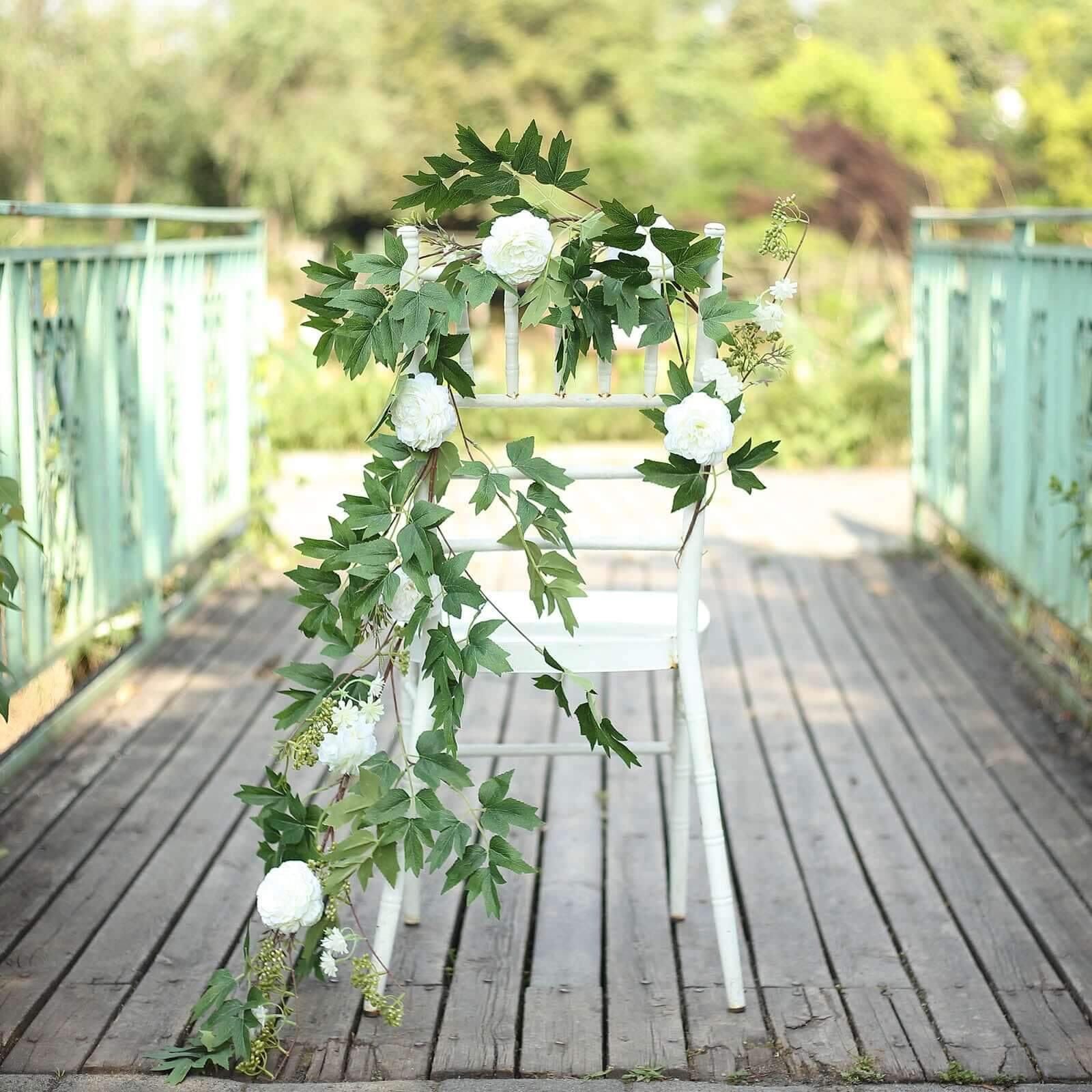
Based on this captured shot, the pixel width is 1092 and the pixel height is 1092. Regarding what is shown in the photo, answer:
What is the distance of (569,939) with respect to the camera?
2.33 m

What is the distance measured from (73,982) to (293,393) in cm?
578

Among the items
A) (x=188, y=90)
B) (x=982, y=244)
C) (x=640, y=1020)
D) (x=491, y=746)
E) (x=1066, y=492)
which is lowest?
(x=640, y=1020)

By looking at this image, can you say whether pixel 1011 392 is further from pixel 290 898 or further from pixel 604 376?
pixel 290 898

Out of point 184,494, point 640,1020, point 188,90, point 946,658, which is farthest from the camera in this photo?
point 188,90

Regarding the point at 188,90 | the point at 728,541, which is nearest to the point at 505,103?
the point at 188,90

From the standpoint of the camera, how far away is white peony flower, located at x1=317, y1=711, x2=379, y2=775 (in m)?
1.93

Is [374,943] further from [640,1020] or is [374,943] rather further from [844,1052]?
[844,1052]

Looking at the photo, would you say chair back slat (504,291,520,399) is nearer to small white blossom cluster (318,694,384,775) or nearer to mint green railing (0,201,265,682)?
small white blossom cluster (318,694,384,775)

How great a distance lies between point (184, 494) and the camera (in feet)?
14.1

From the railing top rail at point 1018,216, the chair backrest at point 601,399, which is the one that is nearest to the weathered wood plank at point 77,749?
the chair backrest at point 601,399

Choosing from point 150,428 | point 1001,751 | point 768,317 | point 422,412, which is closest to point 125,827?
point 422,412

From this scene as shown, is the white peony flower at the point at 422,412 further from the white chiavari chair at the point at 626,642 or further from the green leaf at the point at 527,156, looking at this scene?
the green leaf at the point at 527,156

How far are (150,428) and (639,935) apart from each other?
7.22ft

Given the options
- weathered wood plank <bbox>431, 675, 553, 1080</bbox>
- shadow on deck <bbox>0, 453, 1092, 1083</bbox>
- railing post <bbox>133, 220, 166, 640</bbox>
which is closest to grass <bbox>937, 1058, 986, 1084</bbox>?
Answer: shadow on deck <bbox>0, 453, 1092, 1083</bbox>
